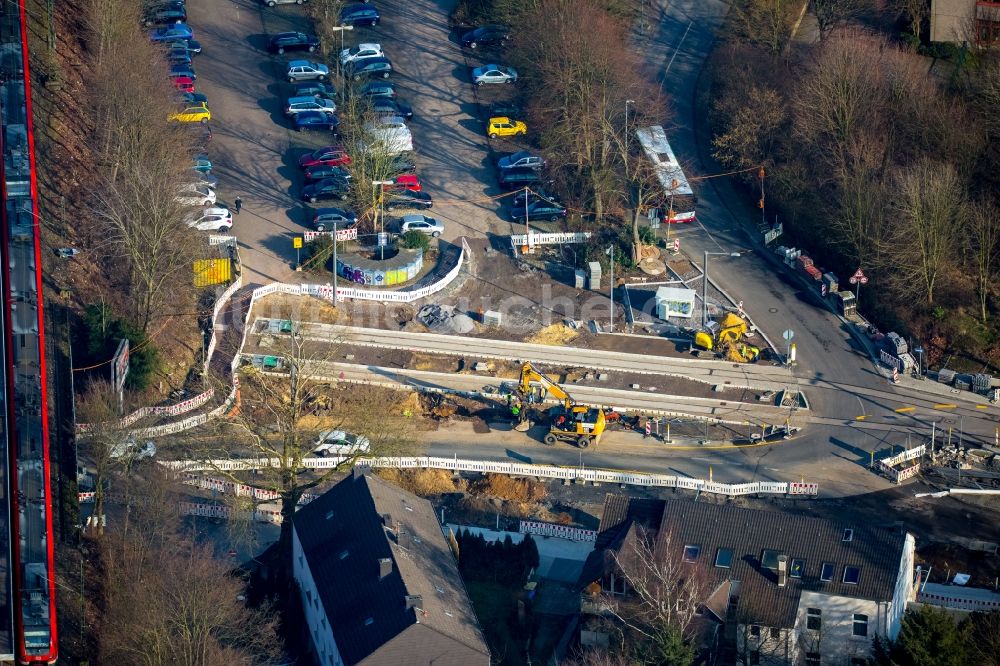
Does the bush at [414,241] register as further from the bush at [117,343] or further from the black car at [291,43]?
the black car at [291,43]

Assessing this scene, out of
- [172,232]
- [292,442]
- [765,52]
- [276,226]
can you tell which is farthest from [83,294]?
Answer: [765,52]

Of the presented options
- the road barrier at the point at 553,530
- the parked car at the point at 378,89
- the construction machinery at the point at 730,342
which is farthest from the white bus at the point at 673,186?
the road barrier at the point at 553,530

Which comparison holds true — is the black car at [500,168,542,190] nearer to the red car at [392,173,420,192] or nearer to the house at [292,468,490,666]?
the red car at [392,173,420,192]

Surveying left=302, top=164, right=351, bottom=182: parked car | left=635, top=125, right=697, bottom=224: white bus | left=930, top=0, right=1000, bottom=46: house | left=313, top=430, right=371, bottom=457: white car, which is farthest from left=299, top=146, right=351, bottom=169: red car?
left=930, top=0, right=1000, bottom=46: house

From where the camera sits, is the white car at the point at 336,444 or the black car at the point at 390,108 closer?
the white car at the point at 336,444

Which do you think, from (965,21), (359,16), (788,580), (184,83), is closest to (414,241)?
(184,83)

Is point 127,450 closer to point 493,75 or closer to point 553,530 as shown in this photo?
point 553,530

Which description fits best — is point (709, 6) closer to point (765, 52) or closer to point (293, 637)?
point (765, 52)
